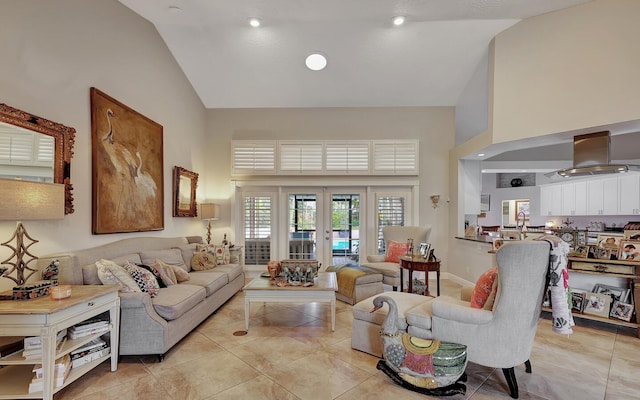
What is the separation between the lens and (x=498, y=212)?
33.7 feet

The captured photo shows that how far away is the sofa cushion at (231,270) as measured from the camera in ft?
13.6

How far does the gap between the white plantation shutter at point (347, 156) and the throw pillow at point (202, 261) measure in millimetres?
2705

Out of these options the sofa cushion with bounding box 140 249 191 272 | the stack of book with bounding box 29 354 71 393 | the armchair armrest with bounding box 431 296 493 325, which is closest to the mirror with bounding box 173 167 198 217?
the sofa cushion with bounding box 140 249 191 272

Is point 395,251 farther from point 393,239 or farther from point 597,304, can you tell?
point 597,304

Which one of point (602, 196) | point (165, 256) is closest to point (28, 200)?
point (165, 256)

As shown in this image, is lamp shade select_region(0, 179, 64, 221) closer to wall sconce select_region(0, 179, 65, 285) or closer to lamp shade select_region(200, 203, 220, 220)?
wall sconce select_region(0, 179, 65, 285)

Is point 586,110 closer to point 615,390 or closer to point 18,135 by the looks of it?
point 615,390

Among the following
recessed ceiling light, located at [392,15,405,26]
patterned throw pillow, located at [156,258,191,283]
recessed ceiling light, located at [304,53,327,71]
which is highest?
recessed ceiling light, located at [392,15,405,26]

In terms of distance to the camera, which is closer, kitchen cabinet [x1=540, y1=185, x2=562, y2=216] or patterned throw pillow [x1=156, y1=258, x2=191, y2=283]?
patterned throw pillow [x1=156, y1=258, x2=191, y2=283]

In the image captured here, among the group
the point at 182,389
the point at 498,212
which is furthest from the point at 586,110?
the point at 498,212

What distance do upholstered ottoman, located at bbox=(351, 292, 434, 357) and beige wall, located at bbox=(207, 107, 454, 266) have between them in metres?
3.28

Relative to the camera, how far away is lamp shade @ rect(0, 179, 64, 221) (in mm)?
1745

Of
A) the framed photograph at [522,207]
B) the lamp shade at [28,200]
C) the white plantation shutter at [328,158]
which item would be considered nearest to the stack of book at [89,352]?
the lamp shade at [28,200]

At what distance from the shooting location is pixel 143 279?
277 centimetres
